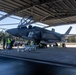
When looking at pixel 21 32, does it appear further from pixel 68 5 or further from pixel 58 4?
pixel 68 5

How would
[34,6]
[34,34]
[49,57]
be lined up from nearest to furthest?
[49,57] < [34,6] < [34,34]

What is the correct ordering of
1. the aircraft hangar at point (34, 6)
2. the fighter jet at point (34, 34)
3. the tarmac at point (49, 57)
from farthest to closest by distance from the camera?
the fighter jet at point (34, 34) < the aircraft hangar at point (34, 6) < the tarmac at point (49, 57)

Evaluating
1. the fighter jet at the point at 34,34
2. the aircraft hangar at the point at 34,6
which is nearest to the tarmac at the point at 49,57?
the fighter jet at the point at 34,34

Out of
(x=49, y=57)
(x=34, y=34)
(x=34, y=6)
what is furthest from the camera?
(x=34, y=34)

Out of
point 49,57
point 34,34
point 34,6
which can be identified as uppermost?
point 34,6

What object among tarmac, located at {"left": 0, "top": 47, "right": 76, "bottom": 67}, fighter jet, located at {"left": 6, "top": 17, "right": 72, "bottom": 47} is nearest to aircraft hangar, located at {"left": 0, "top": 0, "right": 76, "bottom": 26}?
fighter jet, located at {"left": 6, "top": 17, "right": 72, "bottom": 47}

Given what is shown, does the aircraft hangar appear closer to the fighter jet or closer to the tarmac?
the fighter jet

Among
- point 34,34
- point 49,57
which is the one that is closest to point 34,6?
point 34,34

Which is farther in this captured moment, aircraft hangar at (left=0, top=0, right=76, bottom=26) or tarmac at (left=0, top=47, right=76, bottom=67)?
aircraft hangar at (left=0, top=0, right=76, bottom=26)

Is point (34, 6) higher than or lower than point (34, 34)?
higher

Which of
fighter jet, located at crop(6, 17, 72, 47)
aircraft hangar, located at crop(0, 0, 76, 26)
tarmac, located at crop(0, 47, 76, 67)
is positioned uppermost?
Result: aircraft hangar, located at crop(0, 0, 76, 26)

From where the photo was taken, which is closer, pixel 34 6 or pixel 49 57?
pixel 49 57

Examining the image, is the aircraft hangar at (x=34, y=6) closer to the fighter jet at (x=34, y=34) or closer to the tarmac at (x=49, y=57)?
the fighter jet at (x=34, y=34)

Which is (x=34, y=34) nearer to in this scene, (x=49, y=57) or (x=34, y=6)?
(x=34, y=6)
